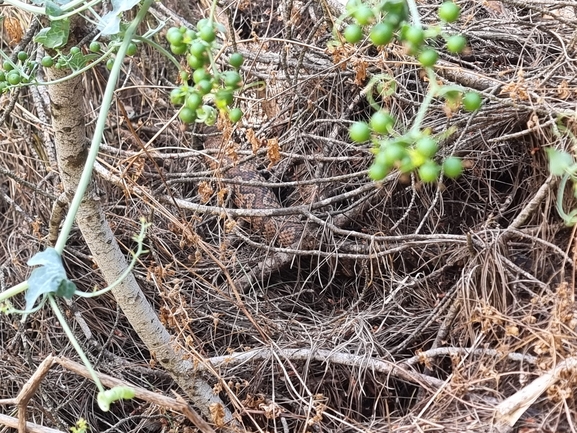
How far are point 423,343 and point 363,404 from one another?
1.18ft

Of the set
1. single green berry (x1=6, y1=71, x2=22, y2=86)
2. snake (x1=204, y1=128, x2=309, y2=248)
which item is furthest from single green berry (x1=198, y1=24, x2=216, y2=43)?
snake (x1=204, y1=128, x2=309, y2=248)

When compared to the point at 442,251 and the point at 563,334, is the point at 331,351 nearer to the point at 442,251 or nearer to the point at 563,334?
the point at 442,251

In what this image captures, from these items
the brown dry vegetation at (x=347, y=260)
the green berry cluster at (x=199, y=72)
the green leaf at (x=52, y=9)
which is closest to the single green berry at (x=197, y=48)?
the green berry cluster at (x=199, y=72)

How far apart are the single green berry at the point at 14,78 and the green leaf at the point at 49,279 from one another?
75 centimetres

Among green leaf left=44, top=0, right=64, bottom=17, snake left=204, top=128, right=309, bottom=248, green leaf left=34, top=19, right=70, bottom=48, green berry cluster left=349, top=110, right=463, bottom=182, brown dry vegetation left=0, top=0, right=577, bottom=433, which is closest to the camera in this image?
green berry cluster left=349, top=110, right=463, bottom=182

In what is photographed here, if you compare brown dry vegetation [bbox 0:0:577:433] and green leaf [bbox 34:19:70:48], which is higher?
green leaf [bbox 34:19:70:48]

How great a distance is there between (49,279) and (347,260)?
1.98 m

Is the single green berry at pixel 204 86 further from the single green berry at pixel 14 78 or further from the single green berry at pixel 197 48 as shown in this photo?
the single green berry at pixel 14 78

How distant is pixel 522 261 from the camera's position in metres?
2.30

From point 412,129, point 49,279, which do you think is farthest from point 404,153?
point 49,279

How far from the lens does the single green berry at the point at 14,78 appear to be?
1661mm

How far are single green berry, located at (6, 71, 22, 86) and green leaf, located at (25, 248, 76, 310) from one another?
0.75 metres

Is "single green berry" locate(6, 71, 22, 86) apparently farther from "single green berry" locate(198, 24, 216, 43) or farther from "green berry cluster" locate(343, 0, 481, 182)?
"green berry cluster" locate(343, 0, 481, 182)

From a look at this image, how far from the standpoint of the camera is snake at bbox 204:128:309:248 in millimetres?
3078
